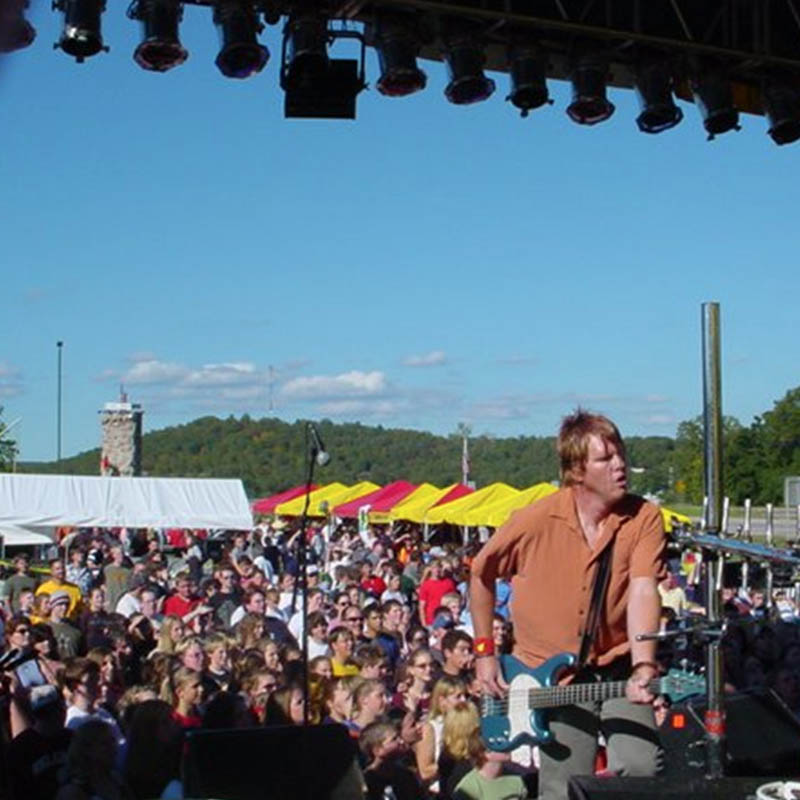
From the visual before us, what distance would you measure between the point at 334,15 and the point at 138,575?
1073cm

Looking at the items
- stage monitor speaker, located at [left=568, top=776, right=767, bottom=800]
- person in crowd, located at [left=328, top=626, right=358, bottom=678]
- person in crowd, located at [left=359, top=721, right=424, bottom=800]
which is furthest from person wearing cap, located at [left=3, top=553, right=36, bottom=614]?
stage monitor speaker, located at [left=568, top=776, right=767, bottom=800]

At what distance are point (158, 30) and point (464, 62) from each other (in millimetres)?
1834

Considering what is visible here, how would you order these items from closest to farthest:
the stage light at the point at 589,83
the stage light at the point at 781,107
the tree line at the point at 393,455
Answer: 1. the stage light at the point at 589,83
2. the stage light at the point at 781,107
3. the tree line at the point at 393,455

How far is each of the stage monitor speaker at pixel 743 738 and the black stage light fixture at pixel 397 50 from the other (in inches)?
155

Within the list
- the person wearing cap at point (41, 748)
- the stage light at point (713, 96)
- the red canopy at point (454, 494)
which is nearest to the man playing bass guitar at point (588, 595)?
the person wearing cap at point (41, 748)

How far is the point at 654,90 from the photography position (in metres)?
7.92

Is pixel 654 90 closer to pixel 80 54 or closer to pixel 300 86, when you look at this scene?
pixel 300 86

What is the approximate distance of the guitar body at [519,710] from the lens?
4457 millimetres

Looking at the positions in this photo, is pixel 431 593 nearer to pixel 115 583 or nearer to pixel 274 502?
pixel 115 583

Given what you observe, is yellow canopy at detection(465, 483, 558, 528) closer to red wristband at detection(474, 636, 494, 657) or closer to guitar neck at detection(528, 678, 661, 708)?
red wristband at detection(474, 636, 494, 657)

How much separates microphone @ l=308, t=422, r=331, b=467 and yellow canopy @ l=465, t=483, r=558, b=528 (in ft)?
66.5

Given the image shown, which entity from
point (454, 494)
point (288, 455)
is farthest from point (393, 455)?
point (454, 494)

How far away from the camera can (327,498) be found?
42.0 m

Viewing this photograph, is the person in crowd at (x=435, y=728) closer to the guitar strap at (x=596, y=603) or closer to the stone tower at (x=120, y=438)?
the guitar strap at (x=596, y=603)
